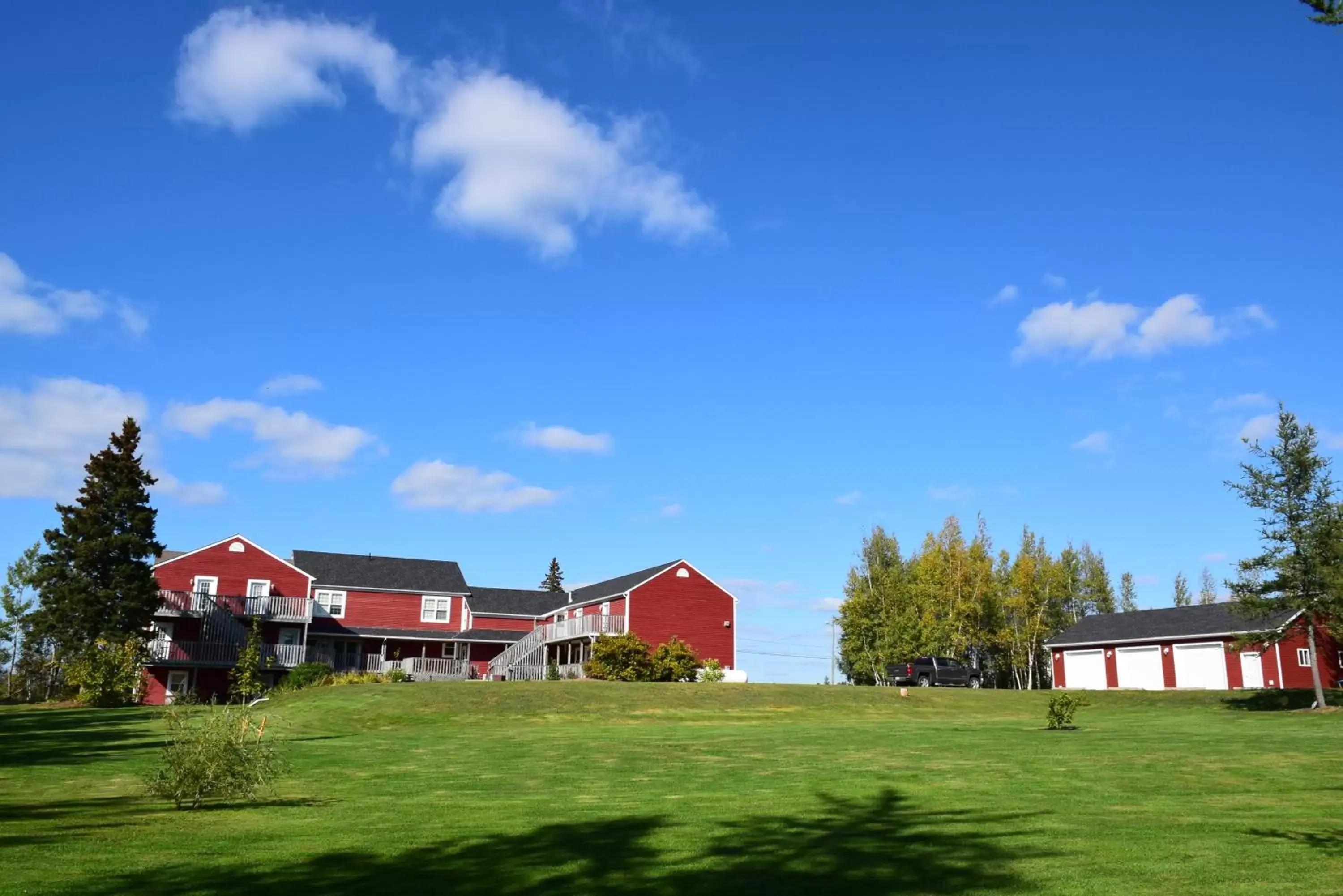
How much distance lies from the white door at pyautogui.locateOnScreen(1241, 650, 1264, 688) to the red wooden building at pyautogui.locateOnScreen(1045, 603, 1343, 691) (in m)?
0.03

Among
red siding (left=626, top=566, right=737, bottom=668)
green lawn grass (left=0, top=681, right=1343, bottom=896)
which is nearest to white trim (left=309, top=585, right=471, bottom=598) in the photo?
red siding (left=626, top=566, right=737, bottom=668)

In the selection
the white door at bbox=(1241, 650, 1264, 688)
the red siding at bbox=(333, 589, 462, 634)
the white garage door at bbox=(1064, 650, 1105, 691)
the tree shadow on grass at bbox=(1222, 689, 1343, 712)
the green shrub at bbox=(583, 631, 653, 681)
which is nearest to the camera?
the tree shadow on grass at bbox=(1222, 689, 1343, 712)

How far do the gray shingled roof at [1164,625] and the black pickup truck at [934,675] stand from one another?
9.07 meters

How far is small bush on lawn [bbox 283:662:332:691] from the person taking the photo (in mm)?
44906

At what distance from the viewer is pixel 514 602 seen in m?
71.3

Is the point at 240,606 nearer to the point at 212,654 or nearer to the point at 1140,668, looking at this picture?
the point at 212,654

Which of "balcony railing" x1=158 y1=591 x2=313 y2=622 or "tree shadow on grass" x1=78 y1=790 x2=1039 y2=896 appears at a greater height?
"balcony railing" x1=158 y1=591 x2=313 y2=622

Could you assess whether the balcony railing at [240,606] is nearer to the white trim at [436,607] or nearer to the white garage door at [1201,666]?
the white trim at [436,607]

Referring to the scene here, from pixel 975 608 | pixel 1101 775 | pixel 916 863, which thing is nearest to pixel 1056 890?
pixel 916 863

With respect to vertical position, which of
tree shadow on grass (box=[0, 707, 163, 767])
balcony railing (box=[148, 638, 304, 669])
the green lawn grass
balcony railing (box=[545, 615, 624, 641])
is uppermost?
balcony railing (box=[545, 615, 624, 641])

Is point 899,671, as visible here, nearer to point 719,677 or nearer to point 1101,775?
point 719,677

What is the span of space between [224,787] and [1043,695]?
4396 centimetres

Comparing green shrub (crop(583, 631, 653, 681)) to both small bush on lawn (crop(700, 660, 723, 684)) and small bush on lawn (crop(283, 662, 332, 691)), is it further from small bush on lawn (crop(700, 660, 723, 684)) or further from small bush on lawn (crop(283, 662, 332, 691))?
small bush on lawn (crop(283, 662, 332, 691))

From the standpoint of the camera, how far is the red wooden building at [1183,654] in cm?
5394
